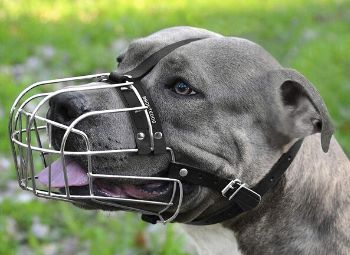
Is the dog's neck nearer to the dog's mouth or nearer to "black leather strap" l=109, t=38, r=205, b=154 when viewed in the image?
the dog's mouth

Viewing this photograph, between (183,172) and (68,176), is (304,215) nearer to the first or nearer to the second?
(183,172)

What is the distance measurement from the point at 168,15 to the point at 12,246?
4.40 metres

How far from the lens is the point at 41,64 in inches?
247

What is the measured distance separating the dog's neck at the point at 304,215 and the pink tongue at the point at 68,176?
60 cm

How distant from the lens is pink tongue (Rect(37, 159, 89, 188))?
2.46 meters

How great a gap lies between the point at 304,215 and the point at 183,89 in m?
0.66

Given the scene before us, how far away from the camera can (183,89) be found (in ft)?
8.52

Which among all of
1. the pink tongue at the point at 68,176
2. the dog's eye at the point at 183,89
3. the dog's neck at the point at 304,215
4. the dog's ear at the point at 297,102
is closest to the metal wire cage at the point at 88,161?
the pink tongue at the point at 68,176

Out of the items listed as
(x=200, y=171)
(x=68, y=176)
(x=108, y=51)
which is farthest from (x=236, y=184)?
(x=108, y=51)

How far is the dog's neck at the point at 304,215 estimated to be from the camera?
103 inches

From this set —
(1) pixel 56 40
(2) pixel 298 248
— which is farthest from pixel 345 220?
(1) pixel 56 40

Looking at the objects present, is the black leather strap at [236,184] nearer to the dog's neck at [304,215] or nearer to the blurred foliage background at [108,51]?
the dog's neck at [304,215]

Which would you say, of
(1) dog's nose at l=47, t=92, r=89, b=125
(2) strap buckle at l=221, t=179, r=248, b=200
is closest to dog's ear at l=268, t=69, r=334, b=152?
(2) strap buckle at l=221, t=179, r=248, b=200

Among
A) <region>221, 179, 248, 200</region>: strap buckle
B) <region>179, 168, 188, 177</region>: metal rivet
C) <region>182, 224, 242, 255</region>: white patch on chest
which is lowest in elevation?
<region>182, 224, 242, 255</region>: white patch on chest
